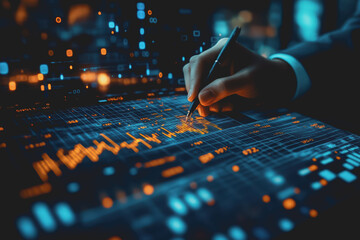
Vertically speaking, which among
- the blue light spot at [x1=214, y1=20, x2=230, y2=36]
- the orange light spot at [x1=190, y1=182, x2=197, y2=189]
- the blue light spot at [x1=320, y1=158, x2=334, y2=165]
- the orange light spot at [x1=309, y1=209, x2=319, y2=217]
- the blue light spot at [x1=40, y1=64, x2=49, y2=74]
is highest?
the blue light spot at [x1=214, y1=20, x2=230, y2=36]

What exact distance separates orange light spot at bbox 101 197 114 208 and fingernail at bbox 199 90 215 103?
426 mm

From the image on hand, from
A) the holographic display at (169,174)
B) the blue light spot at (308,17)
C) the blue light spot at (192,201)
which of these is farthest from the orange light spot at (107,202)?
the blue light spot at (308,17)

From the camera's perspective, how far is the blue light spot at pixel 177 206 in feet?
1.18

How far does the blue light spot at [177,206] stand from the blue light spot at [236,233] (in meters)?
0.07

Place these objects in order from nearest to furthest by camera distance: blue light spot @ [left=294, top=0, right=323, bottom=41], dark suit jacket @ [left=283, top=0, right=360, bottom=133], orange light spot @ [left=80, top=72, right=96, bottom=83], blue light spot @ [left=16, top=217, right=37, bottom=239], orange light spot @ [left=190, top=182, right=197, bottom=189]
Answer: blue light spot @ [left=16, top=217, right=37, bottom=239], orange light spot @ [left=190, top=182, right=197, bottom=189], orange light spot @ [left=80, top=72, right=96, bottom=83], dark suit jacket @ [left=283, top=0, right=360, bottom=133], blue light spot @ [left=294, top=0, right=323, bottom=41]

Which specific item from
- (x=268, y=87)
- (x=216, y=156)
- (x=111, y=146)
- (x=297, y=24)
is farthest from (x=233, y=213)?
(x=297, y=24)

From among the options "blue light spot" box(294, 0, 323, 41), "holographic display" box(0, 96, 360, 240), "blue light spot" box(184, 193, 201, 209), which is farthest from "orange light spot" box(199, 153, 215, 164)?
"blue light spot" box(294, 0, 323, 41)

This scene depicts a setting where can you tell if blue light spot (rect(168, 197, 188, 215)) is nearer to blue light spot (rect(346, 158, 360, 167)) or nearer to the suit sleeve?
blue light spot (rect(346, 158, 360, 167))

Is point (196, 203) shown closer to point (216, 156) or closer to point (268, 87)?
point (216, 156)

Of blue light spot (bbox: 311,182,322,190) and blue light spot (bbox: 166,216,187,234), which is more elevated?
blue light spot (bbox: 166,216,187,234)

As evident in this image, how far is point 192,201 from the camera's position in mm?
380

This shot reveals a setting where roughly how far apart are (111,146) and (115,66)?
0.39 m

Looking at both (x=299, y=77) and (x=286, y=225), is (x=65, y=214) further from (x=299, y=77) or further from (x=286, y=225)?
(x=299, y=77)

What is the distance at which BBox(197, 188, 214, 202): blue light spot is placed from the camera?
39 cm
